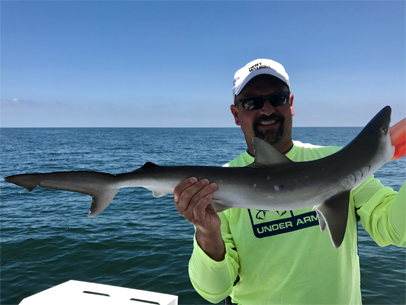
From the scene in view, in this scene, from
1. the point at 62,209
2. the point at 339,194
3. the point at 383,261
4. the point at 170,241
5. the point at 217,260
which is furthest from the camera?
the point at 62,209

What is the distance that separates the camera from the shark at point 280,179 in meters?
2.39

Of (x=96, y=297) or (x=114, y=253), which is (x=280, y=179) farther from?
(x=114, y=253)

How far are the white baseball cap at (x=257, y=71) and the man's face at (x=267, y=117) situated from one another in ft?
0.21

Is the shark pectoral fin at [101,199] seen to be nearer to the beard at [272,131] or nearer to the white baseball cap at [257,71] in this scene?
the beard at [272,131]

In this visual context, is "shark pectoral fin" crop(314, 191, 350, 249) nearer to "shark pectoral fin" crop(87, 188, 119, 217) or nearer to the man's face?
the man's face

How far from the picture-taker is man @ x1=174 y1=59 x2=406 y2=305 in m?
3.21

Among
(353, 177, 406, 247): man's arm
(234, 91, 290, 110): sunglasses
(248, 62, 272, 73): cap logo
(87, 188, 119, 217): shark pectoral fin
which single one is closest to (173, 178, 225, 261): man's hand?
(87, 188, 119, 217): shark pectoral fin

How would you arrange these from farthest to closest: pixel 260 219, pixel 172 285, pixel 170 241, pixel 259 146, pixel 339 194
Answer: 1. pixel 170 241
2. pixel 172 285
3. pixel 260 219
4. pixel 259 146
5. pixel 339 194

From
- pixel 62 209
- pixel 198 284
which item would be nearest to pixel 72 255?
pixel 62 209

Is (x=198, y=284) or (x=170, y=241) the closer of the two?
(x=198, y=284)

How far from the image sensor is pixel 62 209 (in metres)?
17.6

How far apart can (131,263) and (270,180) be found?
374 inches

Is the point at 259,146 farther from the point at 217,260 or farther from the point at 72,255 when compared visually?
the point at 72,255

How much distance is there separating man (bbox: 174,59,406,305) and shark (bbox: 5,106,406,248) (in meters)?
0.33
